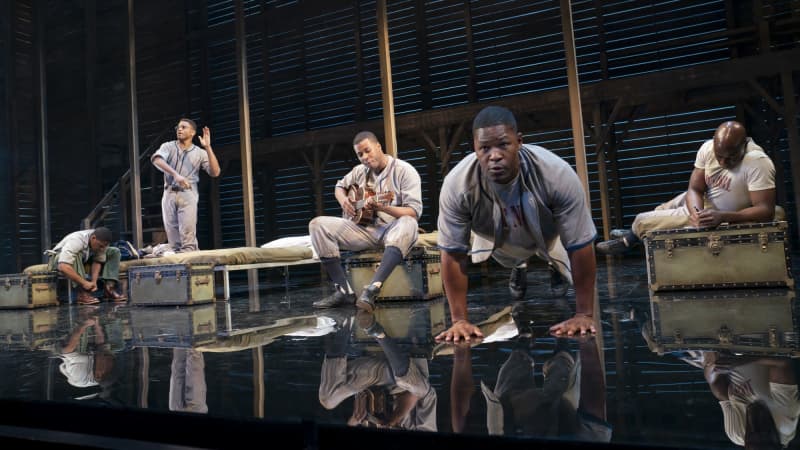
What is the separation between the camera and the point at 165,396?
162 cm

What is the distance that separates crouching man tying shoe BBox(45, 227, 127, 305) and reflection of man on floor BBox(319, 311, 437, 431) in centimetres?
490

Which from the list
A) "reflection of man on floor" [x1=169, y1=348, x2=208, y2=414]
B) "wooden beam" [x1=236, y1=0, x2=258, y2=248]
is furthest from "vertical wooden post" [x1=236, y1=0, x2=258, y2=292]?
"reflection of man on floor" [x1=169, y1=348, x2=208, y2=414]

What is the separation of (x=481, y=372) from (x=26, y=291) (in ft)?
20.9

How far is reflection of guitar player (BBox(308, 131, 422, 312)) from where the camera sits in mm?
4250

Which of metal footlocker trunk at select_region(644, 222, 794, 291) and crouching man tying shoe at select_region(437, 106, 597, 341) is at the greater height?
crouching man tying shoe at select_region(437, 106, 597, 341)

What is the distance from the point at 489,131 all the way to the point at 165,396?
1406 mm

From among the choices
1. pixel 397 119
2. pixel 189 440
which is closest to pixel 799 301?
pixel 189 440

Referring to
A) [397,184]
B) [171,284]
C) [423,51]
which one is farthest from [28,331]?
[423,51]

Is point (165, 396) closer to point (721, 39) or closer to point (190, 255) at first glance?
point (190, 255)

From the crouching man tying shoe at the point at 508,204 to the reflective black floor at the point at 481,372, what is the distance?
0.23m

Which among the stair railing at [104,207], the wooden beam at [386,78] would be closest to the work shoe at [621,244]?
the wooden beam at [386,78]

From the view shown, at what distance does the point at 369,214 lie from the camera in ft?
14.3

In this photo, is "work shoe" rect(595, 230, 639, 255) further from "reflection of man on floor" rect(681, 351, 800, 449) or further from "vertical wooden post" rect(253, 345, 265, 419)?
"vertical wooden post" rect(253, 345, 265, 419)

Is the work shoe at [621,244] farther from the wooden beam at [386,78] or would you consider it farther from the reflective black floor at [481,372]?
the wooden beam at [386,78]
